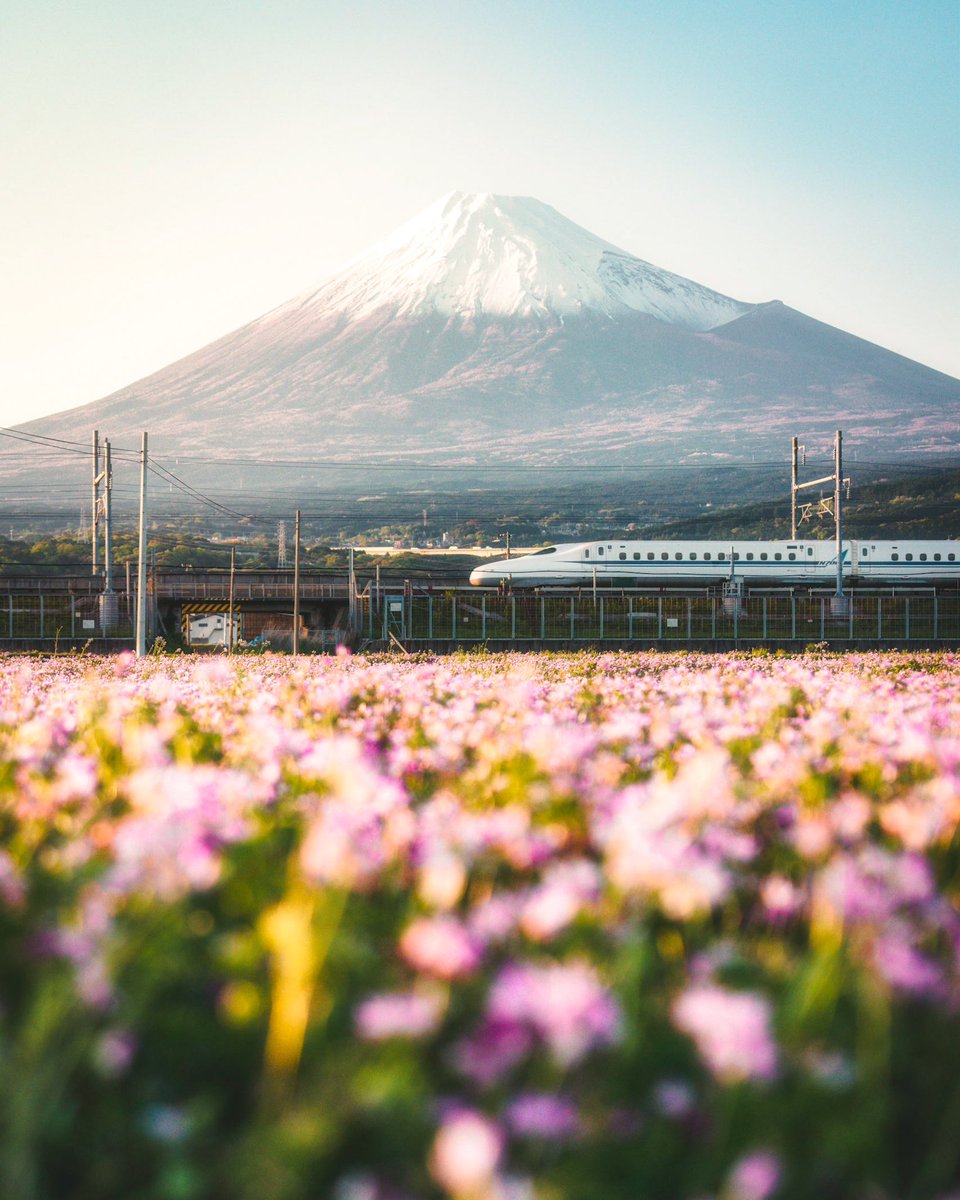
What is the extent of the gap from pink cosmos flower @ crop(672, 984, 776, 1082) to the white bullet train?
56792 millimetres

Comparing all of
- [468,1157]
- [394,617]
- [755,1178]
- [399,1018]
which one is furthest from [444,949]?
[394,617]

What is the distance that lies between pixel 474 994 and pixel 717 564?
57.6 metres

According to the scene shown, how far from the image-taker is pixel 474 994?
182 centimetres

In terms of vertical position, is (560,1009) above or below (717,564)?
above

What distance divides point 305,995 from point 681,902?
2.33ft

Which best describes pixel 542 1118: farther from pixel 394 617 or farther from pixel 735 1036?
pixel 394 617

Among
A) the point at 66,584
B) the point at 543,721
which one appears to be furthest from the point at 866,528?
the point at 543,721

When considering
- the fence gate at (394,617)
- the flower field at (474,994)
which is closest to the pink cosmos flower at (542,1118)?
the flower field at (474,994)

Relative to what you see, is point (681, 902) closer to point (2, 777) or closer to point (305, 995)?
point (305, 995)

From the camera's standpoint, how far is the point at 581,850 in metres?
2.70

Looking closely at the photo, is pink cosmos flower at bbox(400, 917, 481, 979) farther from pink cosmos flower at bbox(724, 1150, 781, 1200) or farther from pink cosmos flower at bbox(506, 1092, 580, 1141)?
pink cosmos flower at bbox(724, 1150, 781, 1200)

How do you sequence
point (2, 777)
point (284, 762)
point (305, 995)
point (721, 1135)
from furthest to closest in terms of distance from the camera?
point (284, 762) → point (2, 777) → point (305, 995) → point (721, 1135)

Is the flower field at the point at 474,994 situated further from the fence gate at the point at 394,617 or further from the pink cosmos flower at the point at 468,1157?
the fence gate at the point at 394,617

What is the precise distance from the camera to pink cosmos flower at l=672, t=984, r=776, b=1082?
4.42 ft
